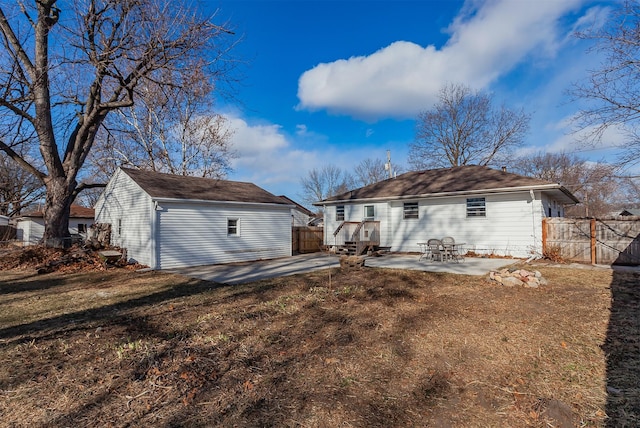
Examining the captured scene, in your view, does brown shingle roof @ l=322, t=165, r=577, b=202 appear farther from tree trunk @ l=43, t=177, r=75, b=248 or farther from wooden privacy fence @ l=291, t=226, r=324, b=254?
tree trunk @ l=43, t=177, r=75, b=248

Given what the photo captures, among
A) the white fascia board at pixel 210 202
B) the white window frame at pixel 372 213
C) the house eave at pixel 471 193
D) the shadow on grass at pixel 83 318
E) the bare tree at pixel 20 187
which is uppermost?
the bare tree at pixel 20 187

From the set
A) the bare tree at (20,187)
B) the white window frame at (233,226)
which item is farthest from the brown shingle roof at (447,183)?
the bare tree at (20,187)

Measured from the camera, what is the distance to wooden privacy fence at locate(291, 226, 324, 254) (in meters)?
18.8

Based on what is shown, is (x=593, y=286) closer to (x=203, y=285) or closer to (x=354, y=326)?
(x=354, y=326)

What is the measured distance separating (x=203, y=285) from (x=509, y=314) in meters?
7.05

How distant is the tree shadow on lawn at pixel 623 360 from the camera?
269cm

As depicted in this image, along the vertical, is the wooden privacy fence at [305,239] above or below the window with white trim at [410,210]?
below

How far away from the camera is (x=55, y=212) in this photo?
14.0m

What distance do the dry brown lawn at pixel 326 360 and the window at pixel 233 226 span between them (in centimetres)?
742

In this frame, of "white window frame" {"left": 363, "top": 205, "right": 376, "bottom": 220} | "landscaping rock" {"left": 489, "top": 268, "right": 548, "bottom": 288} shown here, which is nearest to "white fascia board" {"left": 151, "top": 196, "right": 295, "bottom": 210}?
"white window frame" {"left": 363, "top": 205, "right": 376, "bottom": 220}

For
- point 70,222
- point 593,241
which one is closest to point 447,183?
point 593,241

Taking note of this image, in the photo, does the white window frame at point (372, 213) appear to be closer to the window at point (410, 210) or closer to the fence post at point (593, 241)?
the window at point (410, 210)

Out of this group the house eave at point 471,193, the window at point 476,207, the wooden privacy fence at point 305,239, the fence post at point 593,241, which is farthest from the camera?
the wooden privacy fence at point 305,239

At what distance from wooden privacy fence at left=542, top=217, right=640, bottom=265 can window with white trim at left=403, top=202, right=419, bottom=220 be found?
519 cm
